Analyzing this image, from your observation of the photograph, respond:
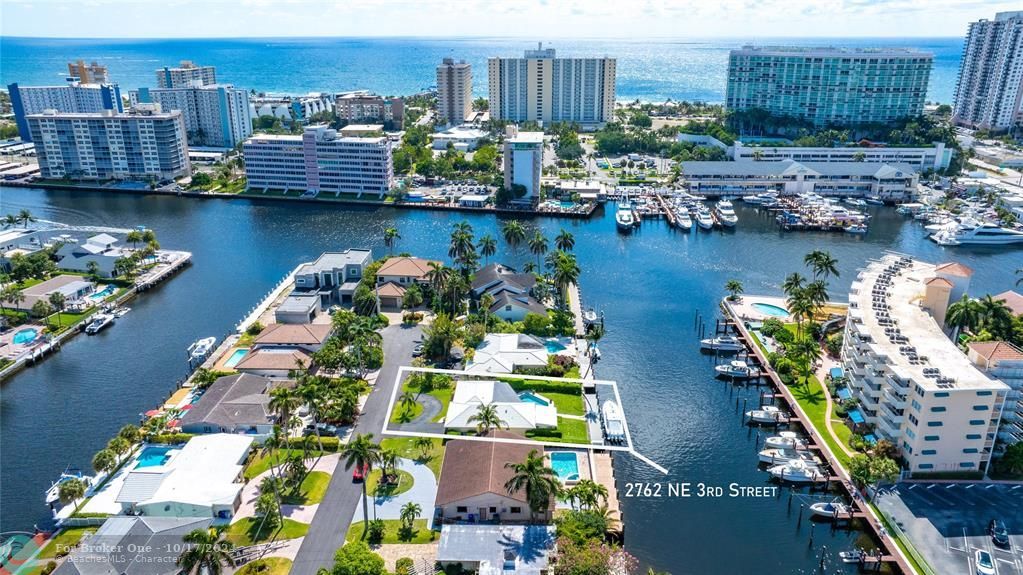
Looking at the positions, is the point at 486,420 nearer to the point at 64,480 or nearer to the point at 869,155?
the point at 64,480

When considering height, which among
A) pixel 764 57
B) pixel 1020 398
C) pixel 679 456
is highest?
pixel 764 57

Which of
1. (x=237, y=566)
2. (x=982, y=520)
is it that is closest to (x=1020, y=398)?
(x=982, y=520)

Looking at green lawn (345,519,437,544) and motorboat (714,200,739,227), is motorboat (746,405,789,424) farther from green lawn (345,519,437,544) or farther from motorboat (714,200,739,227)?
motorboat (714,200,739,227)

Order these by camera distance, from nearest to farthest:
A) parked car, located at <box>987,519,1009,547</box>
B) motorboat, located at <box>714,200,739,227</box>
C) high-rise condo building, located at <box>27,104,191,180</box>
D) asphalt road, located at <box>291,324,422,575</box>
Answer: asphalt road, located at <box>291,324,422,575</box>
parked car, located at <box>987,519,1009,547</box>
motorboat, located at <box>714,200,739,227</box>
high-rise condo building, located at <box>27,104,191,180</box>

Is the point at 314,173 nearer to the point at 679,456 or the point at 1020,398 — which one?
the point at 679,456

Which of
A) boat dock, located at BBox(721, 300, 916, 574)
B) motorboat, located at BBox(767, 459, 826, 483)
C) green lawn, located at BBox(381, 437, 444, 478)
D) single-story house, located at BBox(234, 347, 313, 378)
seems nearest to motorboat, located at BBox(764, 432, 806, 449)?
boat dock, located at BBox(721, 300, 916, 574)

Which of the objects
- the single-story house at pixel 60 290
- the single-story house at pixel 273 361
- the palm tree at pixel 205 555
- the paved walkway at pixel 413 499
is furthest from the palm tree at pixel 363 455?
the single-story house at pixel 60 290
